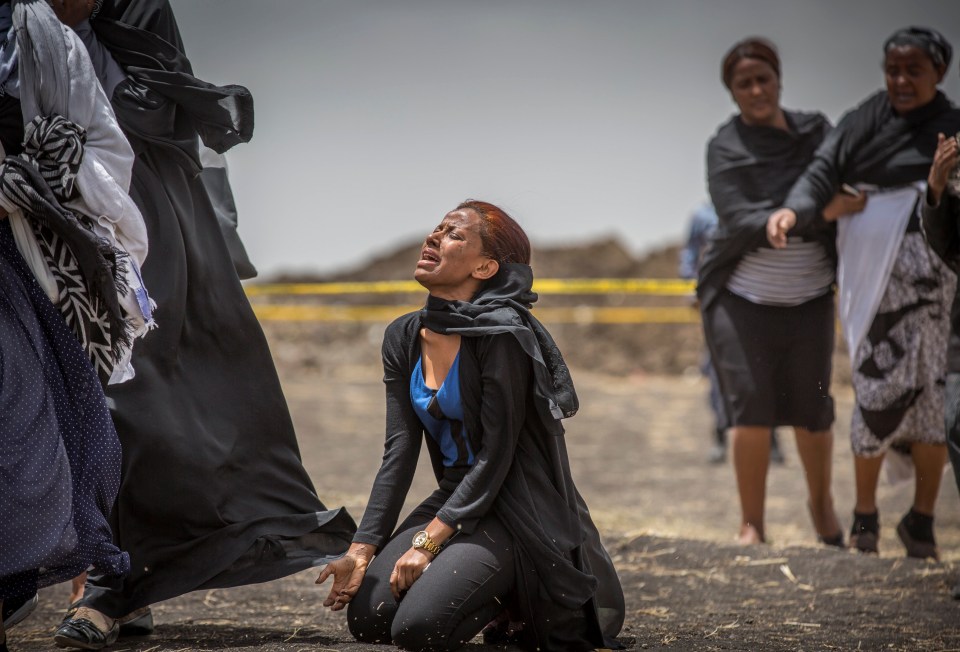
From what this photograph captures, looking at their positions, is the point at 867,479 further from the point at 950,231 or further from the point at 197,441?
the point at 197,441

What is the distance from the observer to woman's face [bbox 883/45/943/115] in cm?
551

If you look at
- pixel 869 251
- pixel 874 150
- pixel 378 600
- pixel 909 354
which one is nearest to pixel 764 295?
pixel 869 251

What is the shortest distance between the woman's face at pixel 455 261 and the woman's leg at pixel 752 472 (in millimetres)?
2515

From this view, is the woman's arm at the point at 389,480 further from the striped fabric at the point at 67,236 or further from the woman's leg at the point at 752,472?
the woman's leg at the point at 752,472

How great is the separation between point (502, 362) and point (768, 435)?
8.60 feet

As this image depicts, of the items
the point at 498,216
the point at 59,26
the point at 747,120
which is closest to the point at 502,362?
the point at 498,216

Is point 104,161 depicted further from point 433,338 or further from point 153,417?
point 433,338

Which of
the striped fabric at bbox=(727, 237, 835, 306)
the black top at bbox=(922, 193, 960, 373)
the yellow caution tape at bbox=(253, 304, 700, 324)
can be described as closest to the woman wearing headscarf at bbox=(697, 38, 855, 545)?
the striped fabric at bbox=(727, 237, 835, 306)

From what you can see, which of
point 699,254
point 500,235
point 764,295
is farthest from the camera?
point 699,254

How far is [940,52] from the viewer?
219 inches

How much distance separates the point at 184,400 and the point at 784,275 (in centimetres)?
308

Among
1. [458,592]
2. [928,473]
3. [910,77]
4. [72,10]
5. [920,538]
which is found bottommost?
[920,538]

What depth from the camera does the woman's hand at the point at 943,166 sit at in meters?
4.55

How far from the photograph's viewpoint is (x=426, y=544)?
354 centimetres
